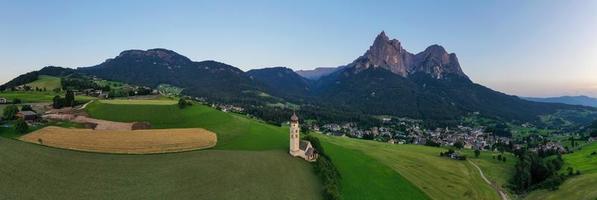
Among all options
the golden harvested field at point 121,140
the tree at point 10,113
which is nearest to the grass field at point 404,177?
the golden harvested field at point 121,140

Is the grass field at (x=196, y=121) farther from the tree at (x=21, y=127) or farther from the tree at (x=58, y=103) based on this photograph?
the tree at (x=21, y=127)

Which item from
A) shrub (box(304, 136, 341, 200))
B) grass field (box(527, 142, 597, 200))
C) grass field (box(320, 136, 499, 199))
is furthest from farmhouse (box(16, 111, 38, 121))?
grass field (box(527, 142, 597, 200))

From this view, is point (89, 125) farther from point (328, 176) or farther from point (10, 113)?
point (328, 176)

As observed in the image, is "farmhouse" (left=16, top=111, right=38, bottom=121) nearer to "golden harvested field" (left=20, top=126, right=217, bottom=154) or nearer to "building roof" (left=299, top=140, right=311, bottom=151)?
"golden harvested field" (left=20, top=126, right=217, bottom=154)

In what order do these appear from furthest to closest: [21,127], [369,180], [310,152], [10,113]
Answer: [310,152]
[10,113]
[369,180]
[21,127]

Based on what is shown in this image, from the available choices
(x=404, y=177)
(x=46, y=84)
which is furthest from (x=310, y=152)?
(x=46, y=84)

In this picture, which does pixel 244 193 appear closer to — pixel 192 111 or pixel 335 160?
pixel 335 160
